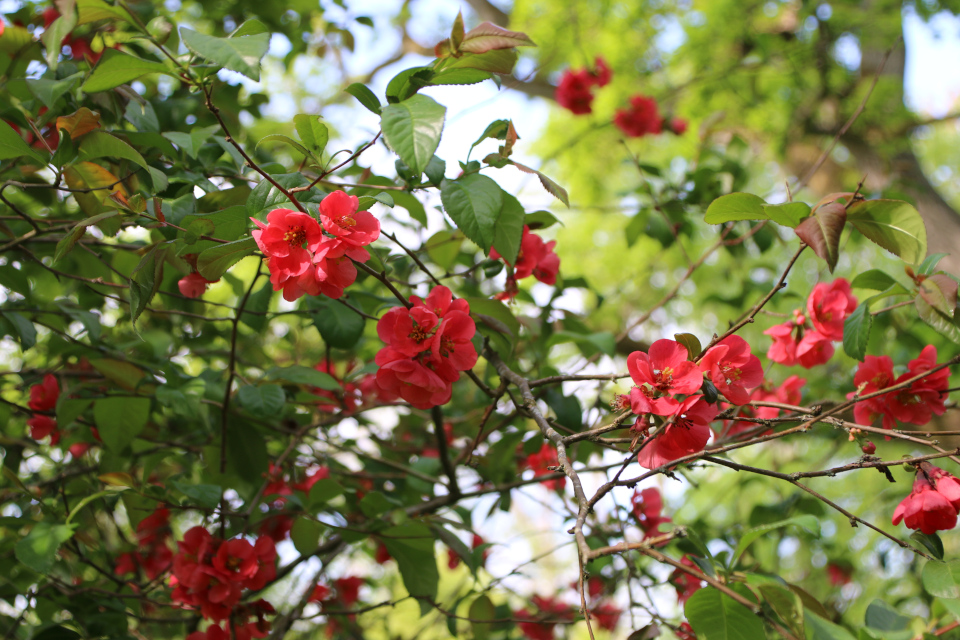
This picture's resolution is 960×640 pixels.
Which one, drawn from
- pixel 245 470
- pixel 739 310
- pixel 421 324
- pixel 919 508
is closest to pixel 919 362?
pixel 919 508

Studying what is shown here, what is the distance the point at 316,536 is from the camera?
1203 millimetres

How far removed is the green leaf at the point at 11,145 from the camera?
883 mm

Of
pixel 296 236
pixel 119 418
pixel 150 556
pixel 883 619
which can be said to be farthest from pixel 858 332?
pixel 150 556

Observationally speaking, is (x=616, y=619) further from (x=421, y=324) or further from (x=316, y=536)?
(x=421, y=324)

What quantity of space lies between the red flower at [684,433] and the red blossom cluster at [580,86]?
7.36 feet

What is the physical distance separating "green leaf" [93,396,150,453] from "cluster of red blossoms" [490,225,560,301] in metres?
0.72

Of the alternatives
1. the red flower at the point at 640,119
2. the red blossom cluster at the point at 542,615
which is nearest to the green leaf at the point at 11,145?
the red blossom cluster at the point at 542,615

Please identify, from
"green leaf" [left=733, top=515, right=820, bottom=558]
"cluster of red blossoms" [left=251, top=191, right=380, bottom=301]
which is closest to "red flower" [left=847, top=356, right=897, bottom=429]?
A: "green leaf" [left=733, top=515, right=820, bottom=558]

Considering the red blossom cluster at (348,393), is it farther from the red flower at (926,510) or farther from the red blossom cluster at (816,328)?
the red flower at (926,510)

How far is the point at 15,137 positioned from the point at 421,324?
656 mm

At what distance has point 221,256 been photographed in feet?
2.57

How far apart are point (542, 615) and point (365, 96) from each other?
1543mm

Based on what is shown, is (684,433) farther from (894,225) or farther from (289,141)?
(289,141)

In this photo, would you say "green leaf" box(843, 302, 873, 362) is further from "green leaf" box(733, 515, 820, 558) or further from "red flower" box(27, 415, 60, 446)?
"red flower" box(27, 415, 60, 446)
